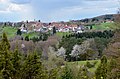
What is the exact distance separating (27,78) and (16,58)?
2.52m

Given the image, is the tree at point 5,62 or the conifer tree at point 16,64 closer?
the tree at point 5,62

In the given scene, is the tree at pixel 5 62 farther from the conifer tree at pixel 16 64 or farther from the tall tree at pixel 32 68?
the tall tree at pixel 32 68

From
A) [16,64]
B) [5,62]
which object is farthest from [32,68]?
[5,62]

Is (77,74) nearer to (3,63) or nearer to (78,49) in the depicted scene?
(3,63)

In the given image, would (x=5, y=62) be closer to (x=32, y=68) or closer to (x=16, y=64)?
(x=16, y=64)

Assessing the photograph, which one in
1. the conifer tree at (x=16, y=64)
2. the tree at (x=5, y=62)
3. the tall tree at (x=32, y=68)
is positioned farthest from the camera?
the tall tree at (x=32, y=68)

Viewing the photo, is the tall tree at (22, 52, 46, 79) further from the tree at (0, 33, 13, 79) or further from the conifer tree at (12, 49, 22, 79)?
the tree at (0, 33, 13, 79)

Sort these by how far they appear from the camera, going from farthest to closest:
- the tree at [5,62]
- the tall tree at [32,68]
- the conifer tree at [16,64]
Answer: the tall tree at [32,68] → the conifer tree at [16,64] → the tree at [5,62]

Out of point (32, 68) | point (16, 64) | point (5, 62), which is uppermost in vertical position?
point (5, 62)

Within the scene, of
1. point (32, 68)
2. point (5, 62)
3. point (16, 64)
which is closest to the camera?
point (5, 62)

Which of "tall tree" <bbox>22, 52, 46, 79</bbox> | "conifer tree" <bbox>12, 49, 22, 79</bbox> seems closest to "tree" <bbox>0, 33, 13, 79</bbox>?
"conifer tree" <bbox>12, 49, 22, 79</bbox>

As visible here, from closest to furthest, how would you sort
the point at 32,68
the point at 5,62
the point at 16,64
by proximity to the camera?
1. the point at 5,62
2. the point at 16,64
3. the point at 32,68

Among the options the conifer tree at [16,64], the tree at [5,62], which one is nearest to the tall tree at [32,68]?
the conifer tree at [16,64]

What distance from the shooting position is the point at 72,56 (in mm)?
100625
